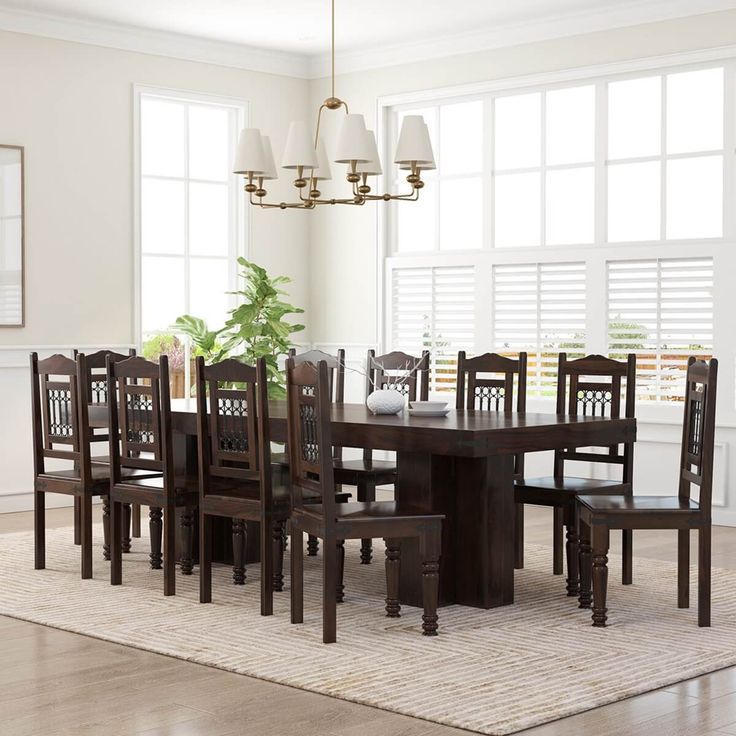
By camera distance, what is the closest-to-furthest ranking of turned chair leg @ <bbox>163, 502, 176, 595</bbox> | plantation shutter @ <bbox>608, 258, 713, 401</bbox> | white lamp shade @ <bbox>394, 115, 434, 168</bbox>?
turned chair leg @ <bbox>163, 502, 176, 595</bbox>, white lamp shade @ <bbox>394, 115, 434, 168</bbox>, plantation shutter @ <bbox>608, 258, 713, 401</bbox>

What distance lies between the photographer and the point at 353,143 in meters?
5.37

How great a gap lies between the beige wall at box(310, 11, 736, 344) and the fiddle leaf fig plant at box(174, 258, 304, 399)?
25.1 inches

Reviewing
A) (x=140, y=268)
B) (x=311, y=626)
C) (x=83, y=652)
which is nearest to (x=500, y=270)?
(x=140, y=268)

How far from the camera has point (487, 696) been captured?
11.8ft

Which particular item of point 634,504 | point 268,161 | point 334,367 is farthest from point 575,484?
point 268,161

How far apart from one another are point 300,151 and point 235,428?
1.47 meters

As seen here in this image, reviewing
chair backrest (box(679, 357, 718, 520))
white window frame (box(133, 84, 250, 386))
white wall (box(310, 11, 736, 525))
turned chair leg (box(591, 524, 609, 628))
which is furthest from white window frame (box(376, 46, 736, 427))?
turned chair leg (box(591, 524, 609, 628))

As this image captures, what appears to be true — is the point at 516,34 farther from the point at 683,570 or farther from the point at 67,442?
the point at 683,570

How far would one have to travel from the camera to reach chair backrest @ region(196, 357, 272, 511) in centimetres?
463

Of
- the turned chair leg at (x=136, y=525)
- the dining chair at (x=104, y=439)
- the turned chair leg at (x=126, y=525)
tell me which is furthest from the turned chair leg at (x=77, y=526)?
the turned chair leg at (x=136, y=525)

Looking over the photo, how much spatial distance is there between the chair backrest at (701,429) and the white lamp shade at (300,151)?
193 centimetres

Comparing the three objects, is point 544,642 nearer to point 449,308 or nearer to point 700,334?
point 700,334

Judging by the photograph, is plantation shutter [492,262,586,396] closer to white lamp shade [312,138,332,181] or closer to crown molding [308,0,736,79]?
crown molding [308,0,736,79]

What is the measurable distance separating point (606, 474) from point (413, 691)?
4011 mm
